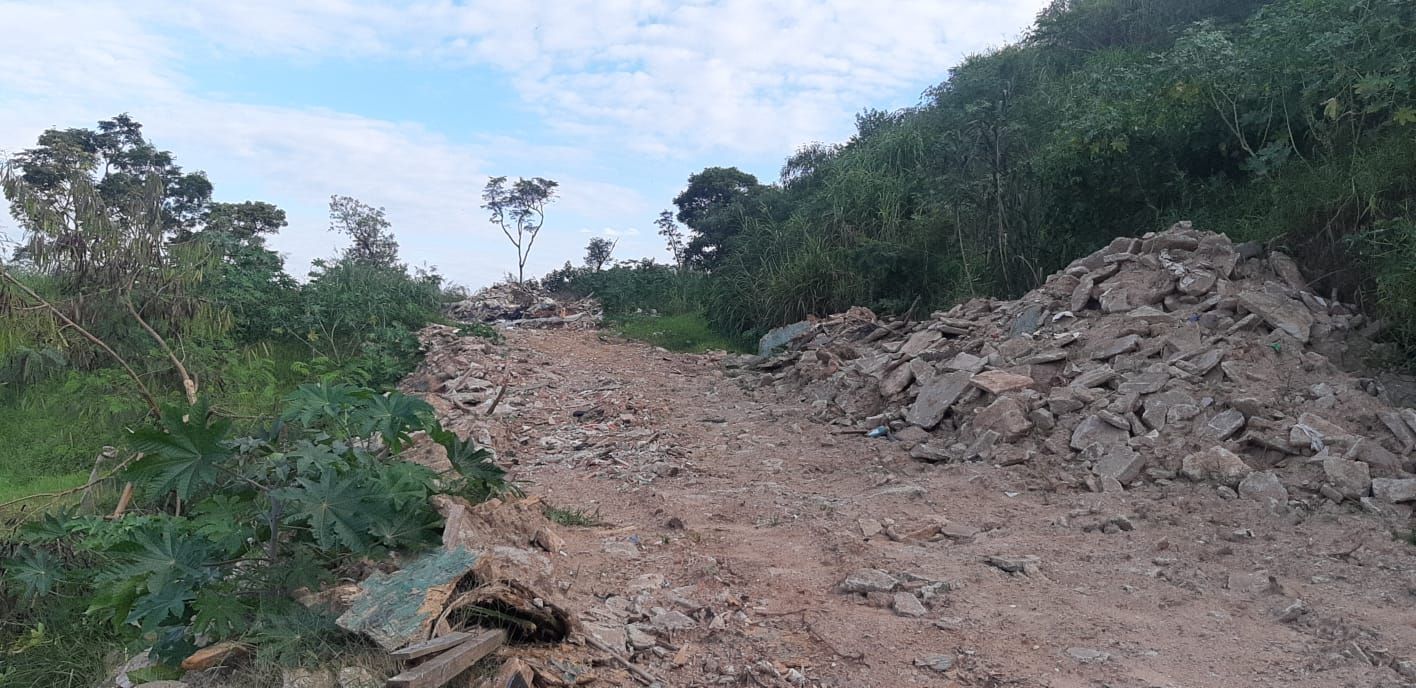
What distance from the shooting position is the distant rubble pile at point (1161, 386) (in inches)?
191

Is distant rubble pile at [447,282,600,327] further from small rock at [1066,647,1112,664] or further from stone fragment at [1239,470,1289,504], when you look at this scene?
small rock at [1066,647,1112,664]

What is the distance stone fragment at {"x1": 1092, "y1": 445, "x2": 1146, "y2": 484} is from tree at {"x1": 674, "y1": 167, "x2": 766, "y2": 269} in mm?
12565

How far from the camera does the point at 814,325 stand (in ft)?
36.1

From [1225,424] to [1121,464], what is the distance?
69cm

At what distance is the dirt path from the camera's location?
2.98 metres

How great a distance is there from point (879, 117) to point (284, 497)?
830 inches

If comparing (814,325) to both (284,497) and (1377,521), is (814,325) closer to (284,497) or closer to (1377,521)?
Answer: (1377,521)

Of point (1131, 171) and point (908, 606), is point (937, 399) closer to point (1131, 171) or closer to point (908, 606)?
point (908, 606)

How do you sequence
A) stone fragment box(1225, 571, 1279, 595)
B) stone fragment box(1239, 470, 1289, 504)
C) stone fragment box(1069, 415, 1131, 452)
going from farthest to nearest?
stone fragment box(1069, 415, 1131, 452), stone fragment box(1239, 470, 1289, 504), stone fragment box(1225, 571, 1279, 595)

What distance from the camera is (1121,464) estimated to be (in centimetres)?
521

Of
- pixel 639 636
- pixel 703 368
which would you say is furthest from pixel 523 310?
pixel 639 636

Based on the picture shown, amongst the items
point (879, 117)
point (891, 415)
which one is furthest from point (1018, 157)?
point (879, 117)

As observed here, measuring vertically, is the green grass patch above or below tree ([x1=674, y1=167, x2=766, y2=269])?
below

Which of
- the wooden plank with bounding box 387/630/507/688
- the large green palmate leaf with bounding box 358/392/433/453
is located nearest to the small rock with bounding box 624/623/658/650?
the wooden plank with bounding box 387/630/507/688
